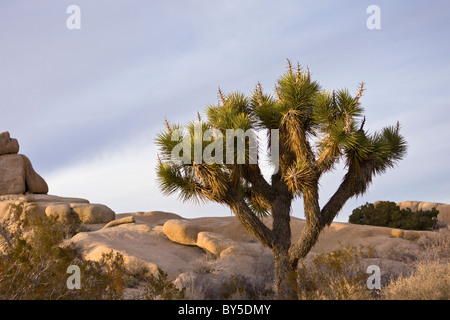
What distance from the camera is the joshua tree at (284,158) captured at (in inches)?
421

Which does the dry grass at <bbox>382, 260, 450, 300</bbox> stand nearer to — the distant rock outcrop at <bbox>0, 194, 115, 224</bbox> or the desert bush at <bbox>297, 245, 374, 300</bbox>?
the desert bush at <bbox>297, 245, 374, 300</bbox>

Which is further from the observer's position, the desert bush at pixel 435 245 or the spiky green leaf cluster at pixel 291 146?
the desert bush at pixel 435 245

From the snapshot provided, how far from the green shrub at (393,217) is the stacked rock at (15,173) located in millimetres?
19481

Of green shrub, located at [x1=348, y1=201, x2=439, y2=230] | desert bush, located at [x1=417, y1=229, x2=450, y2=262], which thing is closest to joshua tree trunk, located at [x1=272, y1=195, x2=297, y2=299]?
desert bush, located at [x1=417, y1=229, x2=450, y2=262]

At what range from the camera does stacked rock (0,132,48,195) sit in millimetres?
25234

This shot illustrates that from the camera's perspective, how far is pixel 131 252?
47.3 feet

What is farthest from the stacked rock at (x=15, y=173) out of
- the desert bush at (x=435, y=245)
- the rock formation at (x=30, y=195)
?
the desert bush at (x=435, y=245)

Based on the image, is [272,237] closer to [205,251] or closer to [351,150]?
[351,150]

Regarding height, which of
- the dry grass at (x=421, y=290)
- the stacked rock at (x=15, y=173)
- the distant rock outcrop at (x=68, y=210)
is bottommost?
the dry grass at (x=421, y=290)

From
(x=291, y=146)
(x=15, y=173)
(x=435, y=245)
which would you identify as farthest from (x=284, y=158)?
(x=15, y=173)

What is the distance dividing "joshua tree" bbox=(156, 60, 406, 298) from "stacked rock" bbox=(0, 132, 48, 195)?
17031 millimetres

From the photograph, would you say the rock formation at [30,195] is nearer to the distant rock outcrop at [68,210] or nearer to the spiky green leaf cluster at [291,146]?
the distant rock outcrop at [68,210]
